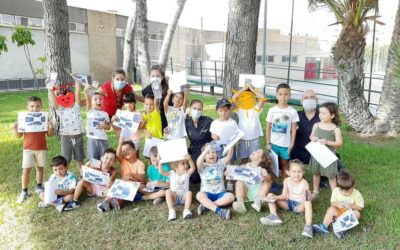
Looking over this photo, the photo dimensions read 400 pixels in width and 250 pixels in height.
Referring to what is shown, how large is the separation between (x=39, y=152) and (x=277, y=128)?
296 centimetres

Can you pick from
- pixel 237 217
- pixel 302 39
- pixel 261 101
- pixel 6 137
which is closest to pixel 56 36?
pixel 6 137

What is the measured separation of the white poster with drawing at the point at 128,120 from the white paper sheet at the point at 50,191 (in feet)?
3.39

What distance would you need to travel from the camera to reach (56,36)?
6.21 meters

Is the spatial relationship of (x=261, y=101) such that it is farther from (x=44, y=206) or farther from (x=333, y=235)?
(x=44, y=206)

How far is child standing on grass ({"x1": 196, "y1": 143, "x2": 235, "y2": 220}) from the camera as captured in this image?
12.5ft

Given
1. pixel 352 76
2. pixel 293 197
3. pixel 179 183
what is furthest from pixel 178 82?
pixel 352 76

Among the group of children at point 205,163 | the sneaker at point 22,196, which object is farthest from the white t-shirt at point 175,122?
the sneaker at point 22,196

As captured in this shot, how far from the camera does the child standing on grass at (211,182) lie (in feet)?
12.5

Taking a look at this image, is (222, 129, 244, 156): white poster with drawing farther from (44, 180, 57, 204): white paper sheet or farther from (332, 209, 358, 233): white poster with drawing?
(44, 180, 57, 204): white paper sheet

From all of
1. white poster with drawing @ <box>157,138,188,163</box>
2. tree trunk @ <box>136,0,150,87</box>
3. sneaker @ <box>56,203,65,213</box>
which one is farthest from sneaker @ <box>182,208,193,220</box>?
tree trunk @ <box>136,0,150,87</box>

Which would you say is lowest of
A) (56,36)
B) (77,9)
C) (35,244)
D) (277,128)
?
(35,244)

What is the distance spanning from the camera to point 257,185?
392 cm

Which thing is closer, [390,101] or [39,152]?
[39,152]

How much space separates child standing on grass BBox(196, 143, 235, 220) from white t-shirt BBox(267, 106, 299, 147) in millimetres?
886
